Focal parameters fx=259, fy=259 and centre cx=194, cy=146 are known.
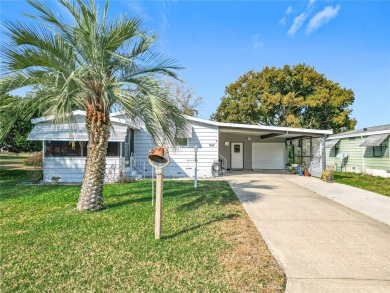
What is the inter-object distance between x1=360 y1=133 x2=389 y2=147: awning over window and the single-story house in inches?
108

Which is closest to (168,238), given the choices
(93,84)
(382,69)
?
(93,84)

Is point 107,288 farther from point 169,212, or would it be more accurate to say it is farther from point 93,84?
point 93,84

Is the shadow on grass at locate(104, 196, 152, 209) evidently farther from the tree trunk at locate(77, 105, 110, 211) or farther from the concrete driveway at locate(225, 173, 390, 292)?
the concrete driveway at locate(225, 173, 390, 292)

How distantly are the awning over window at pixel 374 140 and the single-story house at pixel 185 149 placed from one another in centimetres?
274

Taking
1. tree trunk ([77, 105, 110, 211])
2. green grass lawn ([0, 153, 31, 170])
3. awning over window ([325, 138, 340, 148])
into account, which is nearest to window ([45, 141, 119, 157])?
tree trunk ([77, 105, 110, 211])

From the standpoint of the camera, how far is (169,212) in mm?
6004

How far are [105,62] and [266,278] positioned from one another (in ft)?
16.8

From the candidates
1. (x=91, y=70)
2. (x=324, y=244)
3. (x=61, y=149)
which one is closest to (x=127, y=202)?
(x=91, y=70)

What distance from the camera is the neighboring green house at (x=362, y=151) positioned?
1473 cm

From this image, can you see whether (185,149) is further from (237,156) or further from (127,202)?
(127,202)

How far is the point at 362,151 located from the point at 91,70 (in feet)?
57.5

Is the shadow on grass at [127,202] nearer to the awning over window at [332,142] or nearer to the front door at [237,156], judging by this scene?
the front door at [237,156]

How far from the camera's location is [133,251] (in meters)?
3.78

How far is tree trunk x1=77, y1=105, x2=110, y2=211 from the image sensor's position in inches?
236
